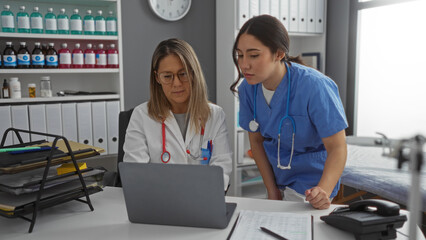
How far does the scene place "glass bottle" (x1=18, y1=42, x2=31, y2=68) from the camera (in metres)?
2.23

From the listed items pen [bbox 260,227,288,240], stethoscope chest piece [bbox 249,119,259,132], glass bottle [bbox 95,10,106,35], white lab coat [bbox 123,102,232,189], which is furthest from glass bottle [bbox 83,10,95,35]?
pen [bbox 260,227,288,240]

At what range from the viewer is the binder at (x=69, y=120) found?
2.32 metres

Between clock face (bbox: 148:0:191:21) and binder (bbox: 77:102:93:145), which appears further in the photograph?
clock face (bbox: 148:0:191:21)

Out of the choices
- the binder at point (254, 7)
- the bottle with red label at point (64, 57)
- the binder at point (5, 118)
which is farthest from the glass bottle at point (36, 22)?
the binder at point (254, 7)

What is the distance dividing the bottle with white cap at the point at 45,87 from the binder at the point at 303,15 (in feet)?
6.22

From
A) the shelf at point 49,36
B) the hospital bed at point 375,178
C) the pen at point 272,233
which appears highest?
the shelf at point 49,36

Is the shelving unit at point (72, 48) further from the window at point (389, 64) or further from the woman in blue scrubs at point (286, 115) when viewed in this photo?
the window at point (389, 64)

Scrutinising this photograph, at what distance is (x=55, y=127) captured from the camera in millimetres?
2293

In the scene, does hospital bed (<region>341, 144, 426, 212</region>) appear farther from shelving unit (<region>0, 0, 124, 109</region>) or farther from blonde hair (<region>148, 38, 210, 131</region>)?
shelving unit (<region>0, 0, 124, 109</region>)

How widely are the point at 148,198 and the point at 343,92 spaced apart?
102 inches

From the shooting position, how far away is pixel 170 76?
4.86ft

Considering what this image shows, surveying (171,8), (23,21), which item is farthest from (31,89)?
(171,8)

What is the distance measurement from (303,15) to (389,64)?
0.77 meters

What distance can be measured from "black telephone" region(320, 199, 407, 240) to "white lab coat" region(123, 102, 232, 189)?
564mm
